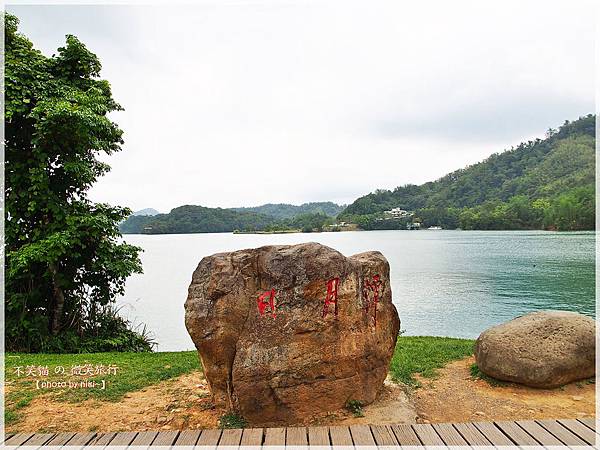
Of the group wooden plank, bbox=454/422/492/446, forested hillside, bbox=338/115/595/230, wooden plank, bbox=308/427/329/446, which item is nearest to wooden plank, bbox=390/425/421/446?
wooden plank, bbox=454/422/492/446

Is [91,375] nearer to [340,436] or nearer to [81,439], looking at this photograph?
[81,439]

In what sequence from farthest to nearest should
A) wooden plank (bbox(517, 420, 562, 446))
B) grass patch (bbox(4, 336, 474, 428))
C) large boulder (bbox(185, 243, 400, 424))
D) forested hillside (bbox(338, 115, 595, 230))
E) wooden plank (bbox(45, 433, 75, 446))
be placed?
forested hillside (bbox(338, 115, 595, 230))
grass patch (bbox(4, 336, 474, 428))
large boulder (bbox(185, 243, 400, 424))
wooden plank (bbox(45, 433, 75, 446))
wooden plank (bbox(517, 420, 562, 446))

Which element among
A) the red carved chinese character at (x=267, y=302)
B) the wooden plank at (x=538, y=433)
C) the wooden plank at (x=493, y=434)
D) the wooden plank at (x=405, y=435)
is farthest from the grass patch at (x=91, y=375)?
the wooden plank at (x=538, y=433)

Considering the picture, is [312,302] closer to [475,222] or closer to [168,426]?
[168,426]

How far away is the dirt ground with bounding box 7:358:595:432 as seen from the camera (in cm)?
Answer: 423

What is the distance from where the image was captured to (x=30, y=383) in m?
5.46

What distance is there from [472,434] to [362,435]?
75cm

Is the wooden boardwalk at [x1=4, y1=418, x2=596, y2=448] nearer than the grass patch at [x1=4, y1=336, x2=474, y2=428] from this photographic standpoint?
Yes

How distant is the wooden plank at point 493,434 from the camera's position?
3.09m

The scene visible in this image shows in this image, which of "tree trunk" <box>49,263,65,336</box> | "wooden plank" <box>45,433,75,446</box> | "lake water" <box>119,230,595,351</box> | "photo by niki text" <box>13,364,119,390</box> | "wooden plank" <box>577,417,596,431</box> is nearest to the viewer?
"wooden plank" <box>45,433,75,446</box>

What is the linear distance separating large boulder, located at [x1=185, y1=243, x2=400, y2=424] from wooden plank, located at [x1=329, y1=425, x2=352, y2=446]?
0.87 metres

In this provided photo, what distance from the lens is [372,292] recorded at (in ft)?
15.3

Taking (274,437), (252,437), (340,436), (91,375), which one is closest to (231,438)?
(252,437)

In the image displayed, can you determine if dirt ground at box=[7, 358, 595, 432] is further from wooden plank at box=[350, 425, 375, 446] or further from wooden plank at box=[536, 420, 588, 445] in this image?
wooden plank at box=[536, 420, 588, 445]
